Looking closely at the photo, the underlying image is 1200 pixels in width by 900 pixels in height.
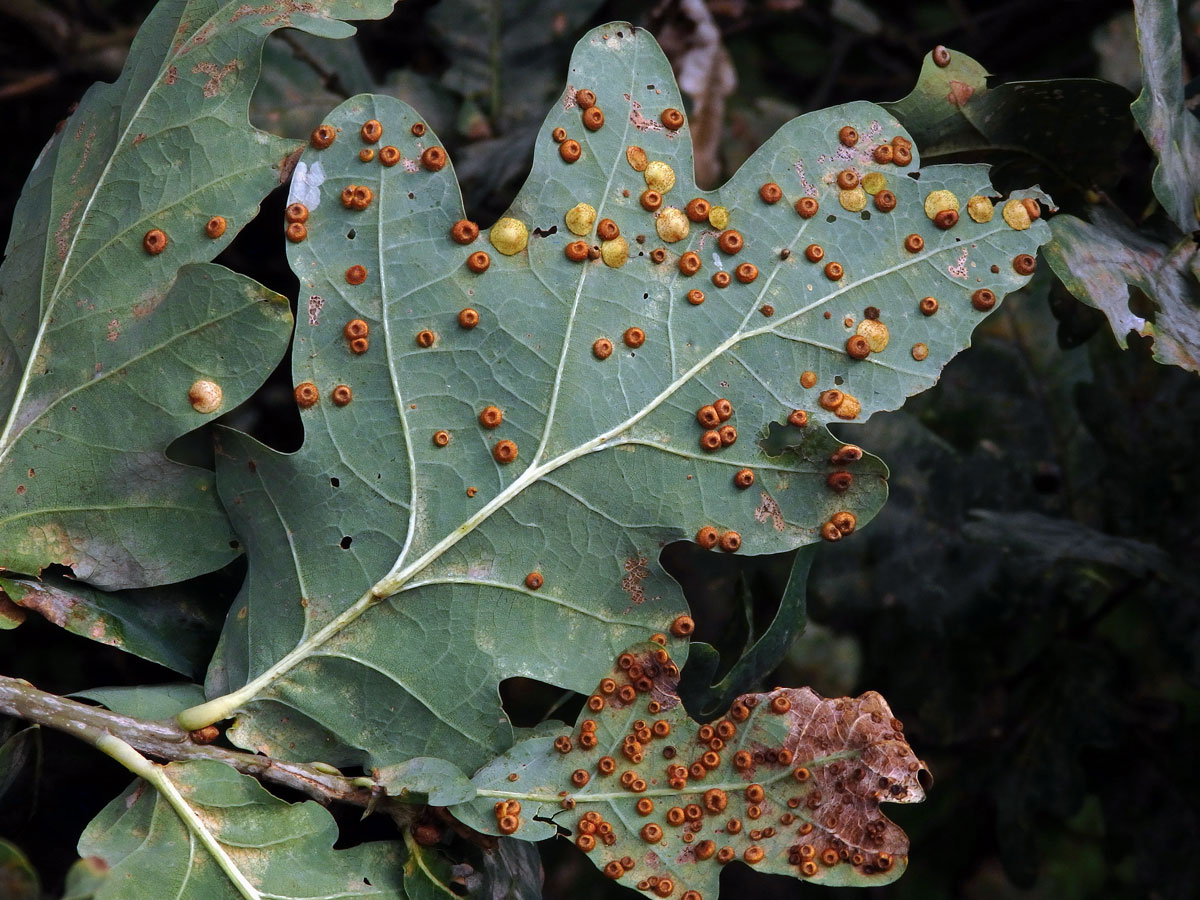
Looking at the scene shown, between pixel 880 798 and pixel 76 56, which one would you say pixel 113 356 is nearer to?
pixel 880 798

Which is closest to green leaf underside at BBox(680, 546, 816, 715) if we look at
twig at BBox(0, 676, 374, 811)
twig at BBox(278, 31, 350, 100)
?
twig at BBox(0, 676, 374, 811)

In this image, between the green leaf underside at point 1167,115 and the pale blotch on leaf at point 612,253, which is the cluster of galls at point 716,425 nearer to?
the pale blotch on leaf at point 612,253

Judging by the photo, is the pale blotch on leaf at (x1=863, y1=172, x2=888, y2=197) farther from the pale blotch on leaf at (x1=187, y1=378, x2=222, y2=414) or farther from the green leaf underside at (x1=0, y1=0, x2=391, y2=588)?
the pale blotch on leaf at (x1=187, y1=378, x2=222, y2=414)

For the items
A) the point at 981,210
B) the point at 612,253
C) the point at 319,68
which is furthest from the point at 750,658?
the point at 319,68

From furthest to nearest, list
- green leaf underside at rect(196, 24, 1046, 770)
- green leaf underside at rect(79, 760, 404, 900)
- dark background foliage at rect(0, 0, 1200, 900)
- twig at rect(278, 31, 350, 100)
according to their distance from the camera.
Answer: twig at rect(278, 31, 350, 100)
dark background foliage at rect(0, 0, 1200, 900)
green leaf underside at rect(196, 24, 1046, 770)
green leaf underside at rect(79, 760, 404, 900)

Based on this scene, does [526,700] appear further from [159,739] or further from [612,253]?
[612,253]

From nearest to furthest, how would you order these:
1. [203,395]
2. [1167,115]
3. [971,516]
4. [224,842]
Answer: [224,842] → [203,395] → [1167,115] → [971,516]
